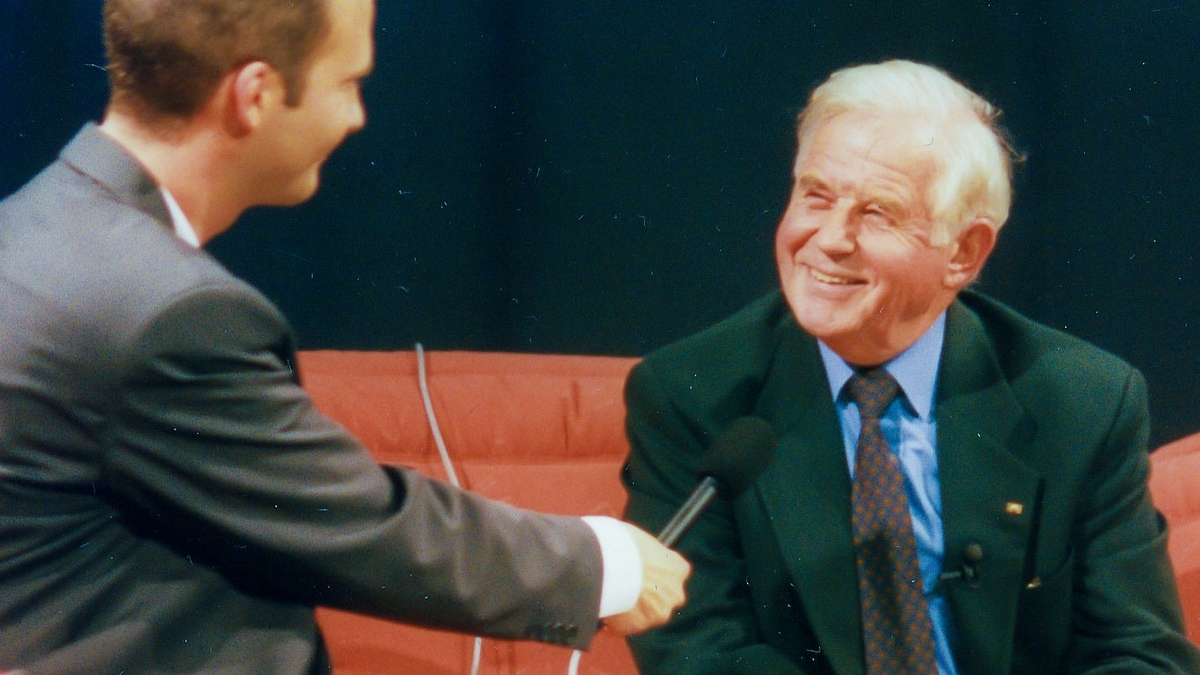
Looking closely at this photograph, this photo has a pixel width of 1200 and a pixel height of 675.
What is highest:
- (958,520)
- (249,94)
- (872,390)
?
(249,94)

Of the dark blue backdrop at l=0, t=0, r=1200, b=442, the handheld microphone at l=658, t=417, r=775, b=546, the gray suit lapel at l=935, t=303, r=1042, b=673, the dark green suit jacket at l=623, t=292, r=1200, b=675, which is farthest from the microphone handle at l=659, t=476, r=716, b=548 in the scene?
the dark blue backdrop at l=0, t=0, r=1200, b=442

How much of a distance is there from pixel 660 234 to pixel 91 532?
1.18 meters

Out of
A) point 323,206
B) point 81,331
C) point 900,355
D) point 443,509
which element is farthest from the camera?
point 323,206

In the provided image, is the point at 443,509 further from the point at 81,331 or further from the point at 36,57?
the point at 36,57

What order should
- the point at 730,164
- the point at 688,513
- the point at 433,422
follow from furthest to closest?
the point at 730,164 < the point at 433,422 < the point at 688,513

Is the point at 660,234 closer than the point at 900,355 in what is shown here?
No

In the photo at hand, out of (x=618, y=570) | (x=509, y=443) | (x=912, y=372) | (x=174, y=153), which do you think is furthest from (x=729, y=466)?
(x=509, y=443)

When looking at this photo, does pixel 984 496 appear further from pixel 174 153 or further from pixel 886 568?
pixel 174 153

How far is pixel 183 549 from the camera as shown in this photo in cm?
107

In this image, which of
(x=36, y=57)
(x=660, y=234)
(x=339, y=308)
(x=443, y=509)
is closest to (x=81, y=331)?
(x=443, y=509)

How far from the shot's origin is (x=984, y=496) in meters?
1.53

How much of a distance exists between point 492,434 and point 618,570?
2.29 ft

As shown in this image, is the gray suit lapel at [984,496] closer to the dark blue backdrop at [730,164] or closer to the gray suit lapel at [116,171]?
the dark blue backdrop at [730,164]

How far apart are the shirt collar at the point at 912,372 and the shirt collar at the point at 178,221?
2.49ft
